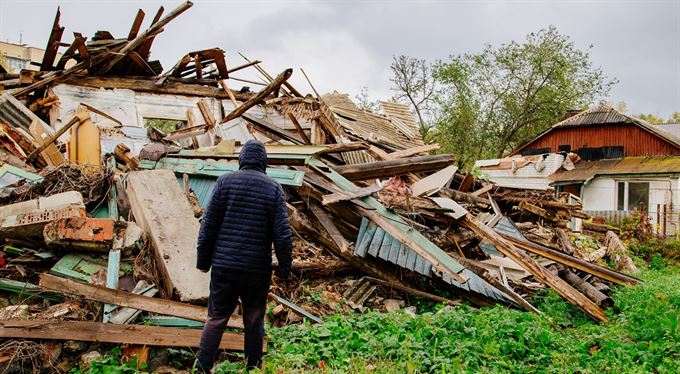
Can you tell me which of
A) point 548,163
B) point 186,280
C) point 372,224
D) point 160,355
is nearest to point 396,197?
point 372,224

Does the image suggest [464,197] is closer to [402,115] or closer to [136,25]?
[402,115]

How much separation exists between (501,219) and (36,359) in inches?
301

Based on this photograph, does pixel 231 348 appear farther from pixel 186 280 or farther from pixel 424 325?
pixel 424 325

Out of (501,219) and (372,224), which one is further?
(501,219)

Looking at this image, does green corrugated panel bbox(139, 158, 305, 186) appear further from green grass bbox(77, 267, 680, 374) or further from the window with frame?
the window with frame

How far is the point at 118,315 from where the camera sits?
4805 millimetres

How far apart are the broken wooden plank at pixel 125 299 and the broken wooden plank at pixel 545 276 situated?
159 inches

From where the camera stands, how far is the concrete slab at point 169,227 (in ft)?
16.9

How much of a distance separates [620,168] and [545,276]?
73.4 ft

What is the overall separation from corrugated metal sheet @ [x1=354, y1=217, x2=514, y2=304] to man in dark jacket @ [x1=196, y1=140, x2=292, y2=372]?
288cm

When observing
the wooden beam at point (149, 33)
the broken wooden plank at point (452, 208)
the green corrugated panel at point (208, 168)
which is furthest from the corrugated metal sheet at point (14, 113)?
the broken wooden plank at point (452, 208)

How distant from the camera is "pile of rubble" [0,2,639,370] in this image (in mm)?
4934

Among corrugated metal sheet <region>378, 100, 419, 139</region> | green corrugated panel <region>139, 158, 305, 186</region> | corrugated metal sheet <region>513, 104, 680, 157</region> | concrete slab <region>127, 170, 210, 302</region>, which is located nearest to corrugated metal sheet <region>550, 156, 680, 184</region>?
corrugated metal sheet <region>513, 104, 680, 157</region>

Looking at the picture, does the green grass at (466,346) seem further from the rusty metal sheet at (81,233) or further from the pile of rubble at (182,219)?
the rusty metal sheet at (81,233)
